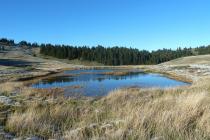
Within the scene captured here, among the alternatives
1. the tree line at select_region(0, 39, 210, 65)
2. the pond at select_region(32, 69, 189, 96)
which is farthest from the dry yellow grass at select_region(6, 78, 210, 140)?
the tree line at select_region(0, 39, 210, 65)

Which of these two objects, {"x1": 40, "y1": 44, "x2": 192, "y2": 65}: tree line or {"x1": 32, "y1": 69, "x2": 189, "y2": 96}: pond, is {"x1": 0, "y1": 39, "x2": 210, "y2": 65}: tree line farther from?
{"x1": 32, "y1": 69, "x2": 189, "y2": 96}: pond

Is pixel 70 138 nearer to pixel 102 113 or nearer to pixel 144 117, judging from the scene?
pixel 144 117

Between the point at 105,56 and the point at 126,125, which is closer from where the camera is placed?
the point at 126,125

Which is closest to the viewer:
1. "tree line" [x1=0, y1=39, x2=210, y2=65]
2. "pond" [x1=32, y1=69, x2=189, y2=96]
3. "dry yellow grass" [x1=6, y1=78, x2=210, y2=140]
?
"dry yellow grass" [x1=6, y1=78, x2=210, y2=140]

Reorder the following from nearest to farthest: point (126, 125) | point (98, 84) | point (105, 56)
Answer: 1. point (126, 125)
2. point (98, 84)
3. point (105, 56)

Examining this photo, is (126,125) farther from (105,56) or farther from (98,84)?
(105,56)

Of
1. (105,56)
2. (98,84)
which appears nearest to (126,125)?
(98,84)

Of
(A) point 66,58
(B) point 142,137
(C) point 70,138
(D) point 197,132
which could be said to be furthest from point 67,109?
(A) point 66,58

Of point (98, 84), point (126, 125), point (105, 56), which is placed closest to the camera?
point (126, 125)

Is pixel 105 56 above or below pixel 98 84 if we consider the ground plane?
above

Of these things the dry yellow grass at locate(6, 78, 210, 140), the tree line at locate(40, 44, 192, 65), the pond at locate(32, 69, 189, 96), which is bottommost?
the pond at locate(32, 69, 189, 96)

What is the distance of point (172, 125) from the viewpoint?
5.40 metres

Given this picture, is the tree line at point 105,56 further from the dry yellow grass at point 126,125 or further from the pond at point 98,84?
the dry yellow grass at point 126,125

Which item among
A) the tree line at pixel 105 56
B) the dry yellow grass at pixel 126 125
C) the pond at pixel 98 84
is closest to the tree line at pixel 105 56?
the tree line at pixel 105 56
